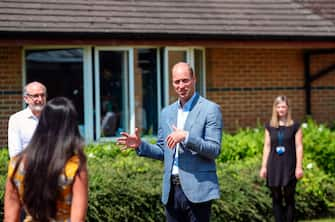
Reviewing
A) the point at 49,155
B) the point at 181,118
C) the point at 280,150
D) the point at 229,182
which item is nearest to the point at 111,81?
the point at 229,182

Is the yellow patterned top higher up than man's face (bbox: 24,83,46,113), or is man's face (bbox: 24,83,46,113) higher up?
man's face (bbox: 24,83,46,113)

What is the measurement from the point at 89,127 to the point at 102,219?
2.86 meters

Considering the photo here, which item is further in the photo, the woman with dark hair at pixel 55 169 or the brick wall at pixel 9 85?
the brick wall at pixel 9 85

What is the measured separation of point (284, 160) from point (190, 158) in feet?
12.4

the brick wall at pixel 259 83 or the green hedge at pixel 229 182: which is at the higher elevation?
the brick wall at pixel 259 83

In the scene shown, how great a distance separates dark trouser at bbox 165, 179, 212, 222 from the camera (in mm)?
6867

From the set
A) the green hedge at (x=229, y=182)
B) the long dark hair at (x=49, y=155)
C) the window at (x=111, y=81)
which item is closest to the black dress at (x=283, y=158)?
the green hedge at (x=229, y=182)

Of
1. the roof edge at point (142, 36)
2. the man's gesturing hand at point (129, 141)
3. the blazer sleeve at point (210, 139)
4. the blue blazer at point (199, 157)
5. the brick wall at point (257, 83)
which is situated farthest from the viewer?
the brick wall at point (257, 83)

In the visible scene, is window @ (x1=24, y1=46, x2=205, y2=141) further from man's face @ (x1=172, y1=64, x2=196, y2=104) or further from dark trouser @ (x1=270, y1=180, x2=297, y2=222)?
man's face @ (x1=172, y1=64, x2=196, y2=104)

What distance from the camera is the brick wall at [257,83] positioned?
1417cm

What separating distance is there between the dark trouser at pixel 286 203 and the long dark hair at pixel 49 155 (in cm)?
569

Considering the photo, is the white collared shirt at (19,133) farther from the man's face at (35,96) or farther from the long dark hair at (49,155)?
the long dark hair at (49,155)

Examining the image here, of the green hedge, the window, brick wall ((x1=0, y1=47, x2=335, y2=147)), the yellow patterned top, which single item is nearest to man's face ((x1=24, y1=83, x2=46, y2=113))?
the green hedge

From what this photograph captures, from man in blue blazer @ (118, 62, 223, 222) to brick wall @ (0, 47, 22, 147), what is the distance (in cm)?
608
